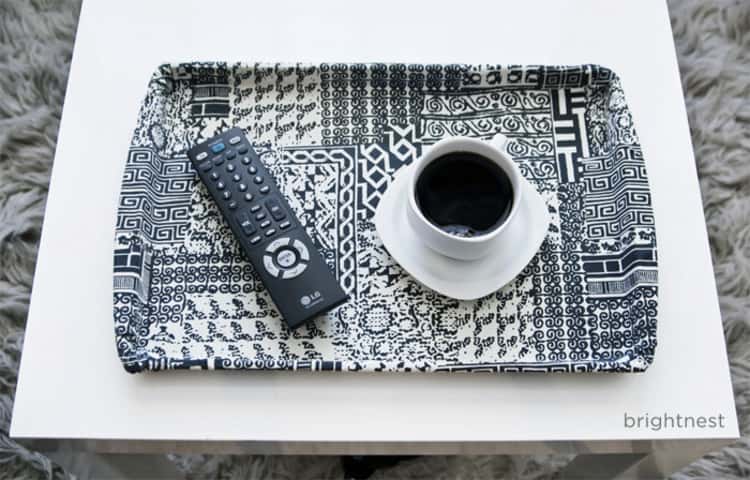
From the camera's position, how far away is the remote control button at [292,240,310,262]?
464 mm

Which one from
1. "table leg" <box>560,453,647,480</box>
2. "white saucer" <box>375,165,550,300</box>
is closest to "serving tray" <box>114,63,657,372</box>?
"white saucer" <box>375,165,550,300</box>

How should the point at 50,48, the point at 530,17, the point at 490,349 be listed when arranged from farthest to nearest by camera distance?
1. the point at 50,48
2. the point at 530,17
3. the point at 490,349

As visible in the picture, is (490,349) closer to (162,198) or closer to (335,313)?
(335,313)

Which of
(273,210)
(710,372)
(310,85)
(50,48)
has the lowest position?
(710,372)

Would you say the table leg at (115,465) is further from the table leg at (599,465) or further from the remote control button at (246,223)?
the table leg at (599,465)

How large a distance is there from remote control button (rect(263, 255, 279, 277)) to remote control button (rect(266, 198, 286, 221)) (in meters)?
0.03

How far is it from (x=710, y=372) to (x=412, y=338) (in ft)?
0.64

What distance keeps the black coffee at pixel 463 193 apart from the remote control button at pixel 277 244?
0.09 meters

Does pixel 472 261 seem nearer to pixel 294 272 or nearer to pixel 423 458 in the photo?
pixel 294 272

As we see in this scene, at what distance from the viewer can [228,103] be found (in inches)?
20.9

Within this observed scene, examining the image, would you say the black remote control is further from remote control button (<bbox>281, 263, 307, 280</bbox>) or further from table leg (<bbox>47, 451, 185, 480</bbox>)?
table leg (<bbox>47, 451, 185, 480</bbox>)

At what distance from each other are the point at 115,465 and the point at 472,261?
12.6 inches

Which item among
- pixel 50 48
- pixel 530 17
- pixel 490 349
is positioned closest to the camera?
pixel 490 349

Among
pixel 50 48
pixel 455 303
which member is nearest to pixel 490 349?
pixel 455 303
